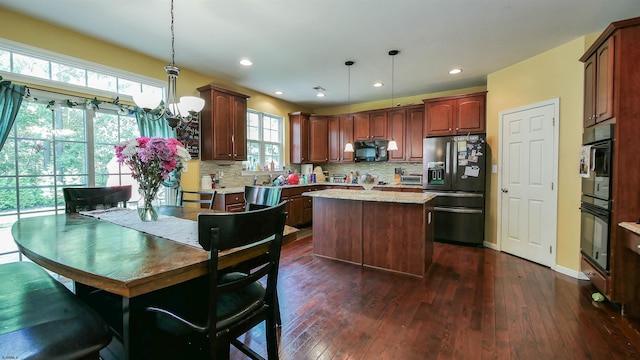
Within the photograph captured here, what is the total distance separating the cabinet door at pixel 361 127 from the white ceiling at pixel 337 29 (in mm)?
1587

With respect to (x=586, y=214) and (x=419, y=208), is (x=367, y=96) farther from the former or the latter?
(x=586, y=214)

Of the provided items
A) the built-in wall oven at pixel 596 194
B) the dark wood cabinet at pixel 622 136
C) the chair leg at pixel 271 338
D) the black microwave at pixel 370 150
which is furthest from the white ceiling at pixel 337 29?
the chair leg at pixel 271 338

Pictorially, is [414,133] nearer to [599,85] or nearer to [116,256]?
[599,85]

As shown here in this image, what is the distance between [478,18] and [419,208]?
1921 millimetres

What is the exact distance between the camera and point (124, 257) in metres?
1.11

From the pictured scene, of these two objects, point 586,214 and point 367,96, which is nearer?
point 586,214

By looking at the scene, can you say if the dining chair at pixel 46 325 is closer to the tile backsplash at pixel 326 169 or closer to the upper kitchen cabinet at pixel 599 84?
the tile backsplash at pixel 326 169

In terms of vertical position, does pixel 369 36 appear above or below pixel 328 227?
Result: above

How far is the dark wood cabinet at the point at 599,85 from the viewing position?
227 centimetres

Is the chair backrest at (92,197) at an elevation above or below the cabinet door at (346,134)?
below

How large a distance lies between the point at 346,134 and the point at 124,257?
5.18m

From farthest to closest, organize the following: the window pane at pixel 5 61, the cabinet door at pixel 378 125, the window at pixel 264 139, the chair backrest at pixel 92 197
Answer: the cabinet door at pixel 378 125 → the window at pixel 264 139 → the window pane at pixel 5 61 → the chair backrest at pixel 92 197

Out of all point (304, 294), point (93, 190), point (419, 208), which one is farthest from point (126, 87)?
point (419, 208)

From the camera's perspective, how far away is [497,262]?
3.44 meters
